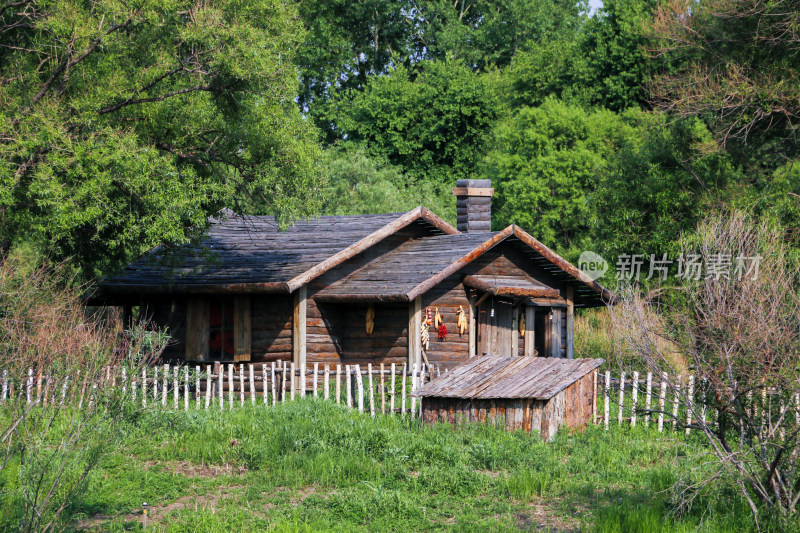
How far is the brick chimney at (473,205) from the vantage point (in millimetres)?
24344

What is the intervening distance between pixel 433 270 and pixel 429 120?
2531cm

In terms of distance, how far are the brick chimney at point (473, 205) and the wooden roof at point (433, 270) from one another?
1.99 m

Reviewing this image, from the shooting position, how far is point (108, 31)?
1609cm

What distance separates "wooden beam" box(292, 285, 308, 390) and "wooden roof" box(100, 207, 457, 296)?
690 millimetres

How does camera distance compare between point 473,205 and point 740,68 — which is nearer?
point 740,68

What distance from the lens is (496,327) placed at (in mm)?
21797

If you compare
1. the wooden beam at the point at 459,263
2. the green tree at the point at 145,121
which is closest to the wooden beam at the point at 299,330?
the green tree at the point at 145,121

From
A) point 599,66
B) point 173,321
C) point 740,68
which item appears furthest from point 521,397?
point 599,66

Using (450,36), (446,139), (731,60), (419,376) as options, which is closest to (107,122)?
(419,376)

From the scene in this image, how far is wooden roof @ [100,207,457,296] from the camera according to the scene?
19.4 metres

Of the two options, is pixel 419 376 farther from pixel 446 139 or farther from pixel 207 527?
pixel 446 139

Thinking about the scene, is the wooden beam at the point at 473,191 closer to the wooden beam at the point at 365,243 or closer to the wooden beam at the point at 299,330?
the wooden beam at the point at 365,243

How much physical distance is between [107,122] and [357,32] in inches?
1438

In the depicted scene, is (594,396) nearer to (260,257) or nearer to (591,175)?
(260,257)
